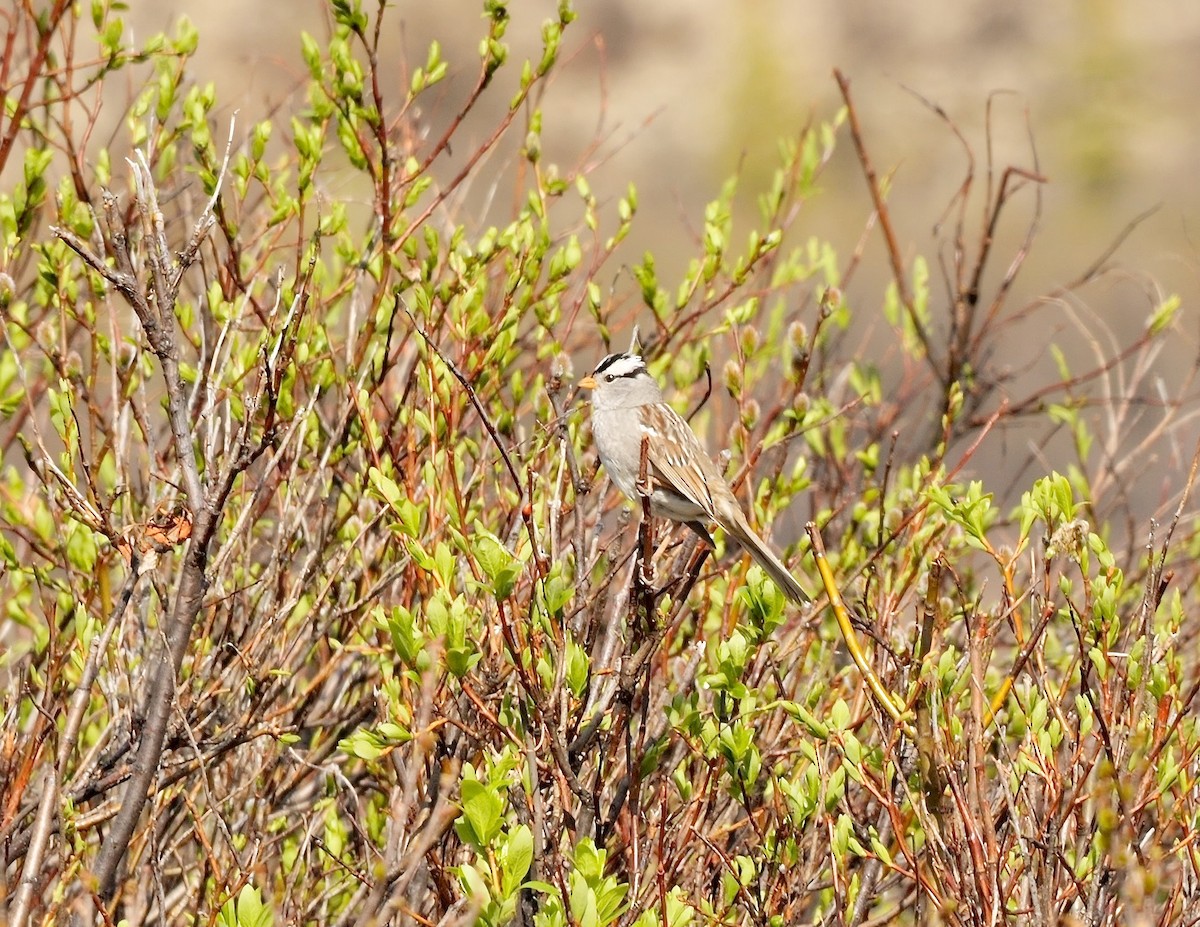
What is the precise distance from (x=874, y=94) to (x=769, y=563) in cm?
2272

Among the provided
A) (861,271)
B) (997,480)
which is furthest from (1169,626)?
(861,271)

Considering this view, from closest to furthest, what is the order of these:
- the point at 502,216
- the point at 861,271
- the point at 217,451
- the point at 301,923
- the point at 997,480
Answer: the point at 301,923, the point at 217,451, the point at 997,480, the point at 502,216, the point at 861,271

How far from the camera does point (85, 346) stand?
5.24 m

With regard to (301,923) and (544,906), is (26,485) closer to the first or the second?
(301,923)

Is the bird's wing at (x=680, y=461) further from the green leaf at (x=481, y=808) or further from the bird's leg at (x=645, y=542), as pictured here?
the green leaf at (x=481, y=808)

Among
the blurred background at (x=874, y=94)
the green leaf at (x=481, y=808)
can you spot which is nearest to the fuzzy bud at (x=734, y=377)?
the green leaf at (x=481, y=808)

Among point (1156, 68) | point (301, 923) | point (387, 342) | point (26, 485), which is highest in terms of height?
point (1156, 68)

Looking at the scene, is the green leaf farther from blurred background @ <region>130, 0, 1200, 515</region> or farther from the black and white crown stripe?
blurred background @ <region>130, 0, 1200, 515</region>

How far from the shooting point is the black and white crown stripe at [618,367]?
438cm

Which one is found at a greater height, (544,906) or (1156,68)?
(1156,68)

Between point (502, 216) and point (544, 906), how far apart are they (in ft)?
37.4

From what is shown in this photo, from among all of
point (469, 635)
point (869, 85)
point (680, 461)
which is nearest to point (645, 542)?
point (469, 635)

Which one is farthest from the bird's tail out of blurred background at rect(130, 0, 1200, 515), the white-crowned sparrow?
blurred background at rect(130, 0, 1200, 515)

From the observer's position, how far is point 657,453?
4527 mm
